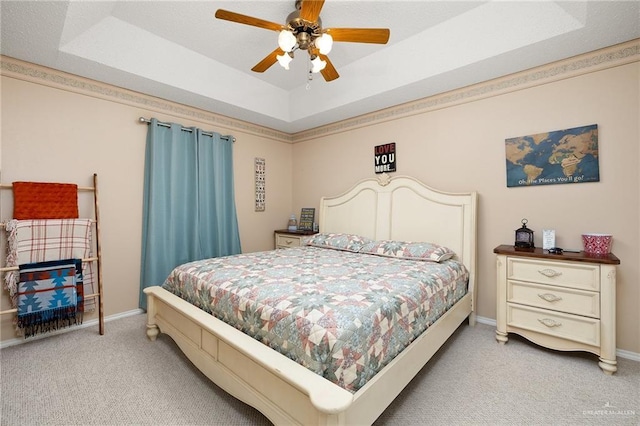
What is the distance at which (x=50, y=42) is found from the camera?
2.17 metres

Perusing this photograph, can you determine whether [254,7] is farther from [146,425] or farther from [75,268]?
[146,425]

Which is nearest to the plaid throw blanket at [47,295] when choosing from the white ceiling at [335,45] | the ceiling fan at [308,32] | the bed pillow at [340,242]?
the white ceiling at [335,45]

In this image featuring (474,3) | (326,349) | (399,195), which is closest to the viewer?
(326,349)

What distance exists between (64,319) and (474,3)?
443cm

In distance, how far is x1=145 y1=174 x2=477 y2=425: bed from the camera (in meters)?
1.21

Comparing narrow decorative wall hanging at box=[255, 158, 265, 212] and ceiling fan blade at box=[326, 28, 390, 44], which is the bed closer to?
narrow decorative wall hanging at box=[255, 158, 265, 212]

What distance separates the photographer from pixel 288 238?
13.7ft

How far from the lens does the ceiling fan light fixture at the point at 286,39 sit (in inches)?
71.3

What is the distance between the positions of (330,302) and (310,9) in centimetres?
176

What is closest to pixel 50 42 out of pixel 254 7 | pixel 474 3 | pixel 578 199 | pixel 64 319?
pixel 254 7

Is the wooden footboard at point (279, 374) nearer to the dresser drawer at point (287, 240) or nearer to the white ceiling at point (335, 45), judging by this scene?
the dresser drawer at point (287, 240)

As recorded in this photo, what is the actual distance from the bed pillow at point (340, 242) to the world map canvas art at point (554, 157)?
5.17 ft

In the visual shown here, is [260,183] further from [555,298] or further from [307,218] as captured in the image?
[555,298]

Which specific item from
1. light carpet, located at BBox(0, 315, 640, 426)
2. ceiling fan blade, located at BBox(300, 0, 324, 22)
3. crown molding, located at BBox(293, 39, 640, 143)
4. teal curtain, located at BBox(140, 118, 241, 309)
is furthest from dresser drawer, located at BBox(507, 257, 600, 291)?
teal curtain, located at BBox(140, 118, 241, 309)
